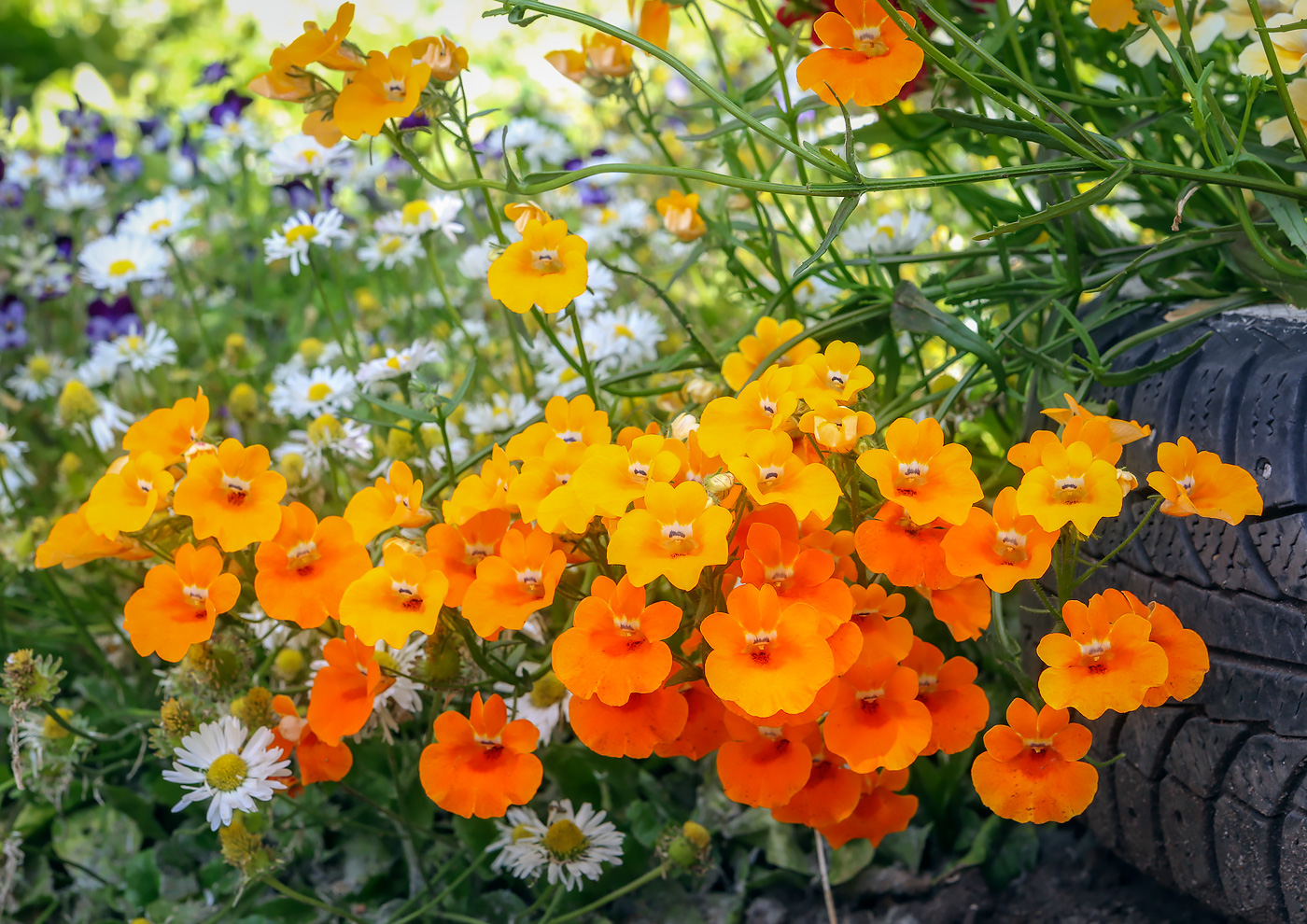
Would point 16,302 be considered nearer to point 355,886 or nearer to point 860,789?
point 355,886

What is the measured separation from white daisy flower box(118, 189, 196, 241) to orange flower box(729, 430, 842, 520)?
1.25 metres

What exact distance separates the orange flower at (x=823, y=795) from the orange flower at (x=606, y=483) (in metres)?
0.27

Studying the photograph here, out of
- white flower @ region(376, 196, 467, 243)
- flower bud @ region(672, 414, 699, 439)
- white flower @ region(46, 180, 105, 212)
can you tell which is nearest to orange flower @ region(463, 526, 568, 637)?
flower bud @ region(672, 414, 699, 439)

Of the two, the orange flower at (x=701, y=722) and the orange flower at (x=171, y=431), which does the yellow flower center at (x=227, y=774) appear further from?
the orange flower at (x=701, y=722)

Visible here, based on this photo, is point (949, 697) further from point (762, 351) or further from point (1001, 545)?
point (762, 351)

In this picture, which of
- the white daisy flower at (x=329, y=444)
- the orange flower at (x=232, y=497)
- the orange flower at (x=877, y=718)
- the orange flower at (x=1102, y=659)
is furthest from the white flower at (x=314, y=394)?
the orange flower at (x=1102, y=659)

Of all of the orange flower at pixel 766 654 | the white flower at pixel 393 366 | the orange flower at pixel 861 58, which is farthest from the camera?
the white flower at pixel 393 366

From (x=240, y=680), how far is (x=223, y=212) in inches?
84.4

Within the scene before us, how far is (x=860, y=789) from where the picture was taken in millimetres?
868

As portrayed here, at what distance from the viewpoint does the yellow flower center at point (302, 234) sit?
1.35 meters

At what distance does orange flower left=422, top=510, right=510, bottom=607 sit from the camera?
794 mm

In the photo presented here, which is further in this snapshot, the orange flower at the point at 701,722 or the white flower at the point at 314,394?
the white flower at the point at 314,394

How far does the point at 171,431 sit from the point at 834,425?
0.59 metres

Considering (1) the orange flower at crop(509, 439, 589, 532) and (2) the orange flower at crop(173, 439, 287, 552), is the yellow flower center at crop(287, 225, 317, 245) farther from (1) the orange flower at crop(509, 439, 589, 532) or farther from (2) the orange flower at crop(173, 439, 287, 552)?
(1) the orange flower at crop(509, 439, 589, 532)
